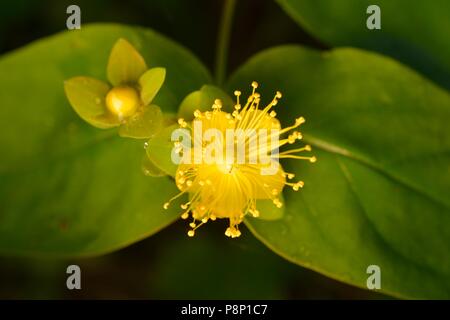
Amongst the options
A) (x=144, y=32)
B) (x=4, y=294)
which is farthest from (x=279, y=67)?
(x=4, y=294)

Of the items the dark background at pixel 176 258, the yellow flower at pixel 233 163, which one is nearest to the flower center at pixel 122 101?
the yellow flower at pixel 233 163

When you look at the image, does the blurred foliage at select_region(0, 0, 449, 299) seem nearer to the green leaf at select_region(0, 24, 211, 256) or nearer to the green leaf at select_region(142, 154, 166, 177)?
the green leaf at select_region(0, 24, 211, 256)

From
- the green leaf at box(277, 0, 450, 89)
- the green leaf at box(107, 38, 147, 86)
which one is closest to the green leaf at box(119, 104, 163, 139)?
the green leaf at box(107, 38, 147, 86)

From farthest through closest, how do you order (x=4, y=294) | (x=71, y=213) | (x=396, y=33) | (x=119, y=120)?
(x=4, y=294), (x=396, y=33), (x=71, y=213), (x=119, y=120)

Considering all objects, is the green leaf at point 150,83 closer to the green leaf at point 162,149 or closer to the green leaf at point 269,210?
the green leaf at point 162,149

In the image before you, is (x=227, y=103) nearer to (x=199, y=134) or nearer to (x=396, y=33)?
(x=199, y=134)
